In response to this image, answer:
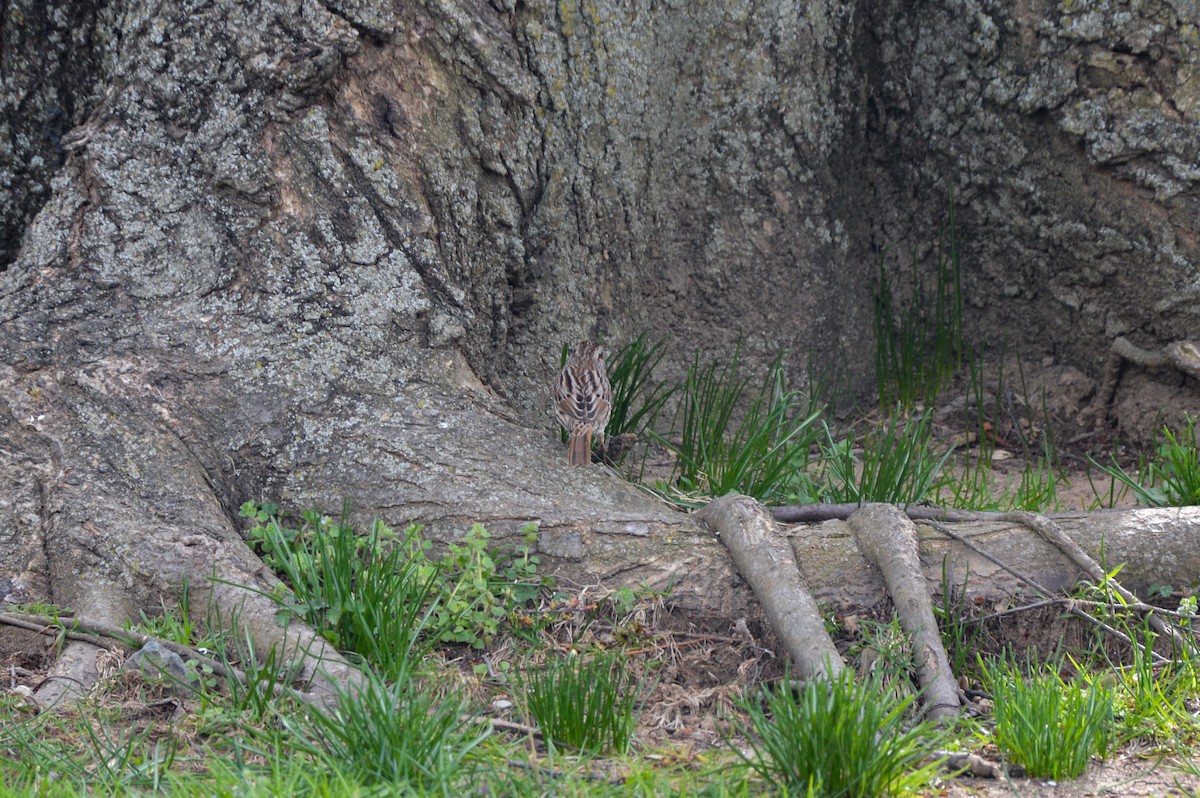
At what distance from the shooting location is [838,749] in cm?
245

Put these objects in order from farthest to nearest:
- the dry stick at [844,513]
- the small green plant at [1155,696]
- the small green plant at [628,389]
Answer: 1. the small green plant at [628,389]
2. the dry stick at [844,513]
3. the small green plant at [1155,696]

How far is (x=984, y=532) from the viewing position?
152 inches

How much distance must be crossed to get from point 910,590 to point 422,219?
2076 mm

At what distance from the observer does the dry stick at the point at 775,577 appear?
330 cm

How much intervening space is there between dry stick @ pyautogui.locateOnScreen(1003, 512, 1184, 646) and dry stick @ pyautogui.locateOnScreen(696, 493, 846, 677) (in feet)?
2.61

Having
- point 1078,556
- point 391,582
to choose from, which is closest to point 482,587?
point 391,582

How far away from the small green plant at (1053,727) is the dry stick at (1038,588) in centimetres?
54

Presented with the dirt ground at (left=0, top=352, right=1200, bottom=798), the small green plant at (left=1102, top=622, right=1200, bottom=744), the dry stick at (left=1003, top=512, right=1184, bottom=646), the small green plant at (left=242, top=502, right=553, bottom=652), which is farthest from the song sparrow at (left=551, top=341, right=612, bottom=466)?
the small green plant at (left=1102, top=622, right=1200, bottom=744)

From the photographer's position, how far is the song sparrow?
456 centimetres

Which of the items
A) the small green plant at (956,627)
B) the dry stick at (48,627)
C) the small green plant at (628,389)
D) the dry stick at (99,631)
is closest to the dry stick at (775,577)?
the small green plant at (956,627)

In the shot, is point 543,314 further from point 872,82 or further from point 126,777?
point 126,777

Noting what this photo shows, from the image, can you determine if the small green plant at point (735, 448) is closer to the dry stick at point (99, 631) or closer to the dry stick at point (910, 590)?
the dry stick at point (910, 590)

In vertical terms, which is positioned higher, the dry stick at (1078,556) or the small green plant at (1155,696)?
the dry stick at (1078,556)

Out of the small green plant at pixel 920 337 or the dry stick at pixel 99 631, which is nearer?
the dry stick at pixel 99 631
